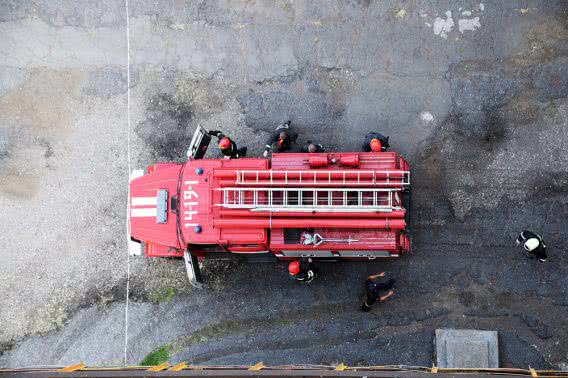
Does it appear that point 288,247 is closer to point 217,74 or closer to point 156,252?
point 156,252

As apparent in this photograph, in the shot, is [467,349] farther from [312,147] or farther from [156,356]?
[156,356]

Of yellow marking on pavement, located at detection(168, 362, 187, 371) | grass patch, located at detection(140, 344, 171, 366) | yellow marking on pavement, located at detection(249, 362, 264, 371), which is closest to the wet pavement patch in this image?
grass patch, located at detection(140, 344, 171, 366)

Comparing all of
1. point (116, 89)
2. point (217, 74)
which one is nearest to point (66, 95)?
point (116, 89)

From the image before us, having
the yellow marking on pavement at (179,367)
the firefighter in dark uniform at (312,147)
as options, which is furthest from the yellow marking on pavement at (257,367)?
the firefighter in dark uniform at (312,147)

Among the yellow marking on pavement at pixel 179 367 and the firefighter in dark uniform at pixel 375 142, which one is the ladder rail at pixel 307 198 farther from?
the yellow marking on pavement at pixel 179 367

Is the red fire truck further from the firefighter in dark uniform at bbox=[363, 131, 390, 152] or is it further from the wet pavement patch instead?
the wet pavement patch

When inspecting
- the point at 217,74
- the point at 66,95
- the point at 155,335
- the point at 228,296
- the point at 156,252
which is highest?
the point at 217,74
